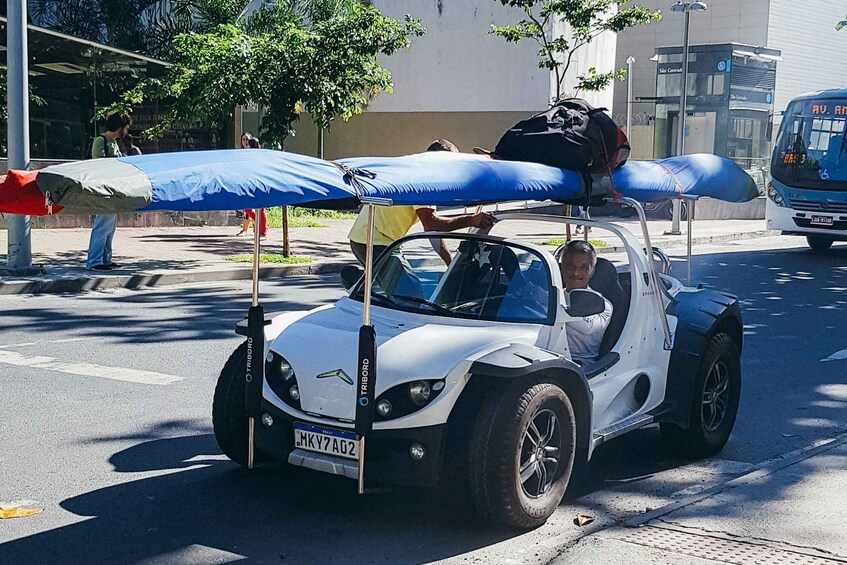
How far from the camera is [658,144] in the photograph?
3372 centimetres

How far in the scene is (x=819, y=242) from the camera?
72.4ft

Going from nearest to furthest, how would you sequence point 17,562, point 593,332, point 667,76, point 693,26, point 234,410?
point 17,562, point 234,410, point 593,332, point 667,76, point 693,26

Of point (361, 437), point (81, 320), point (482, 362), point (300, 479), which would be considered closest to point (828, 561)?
point (482, 362)

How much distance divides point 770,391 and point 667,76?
25.2m

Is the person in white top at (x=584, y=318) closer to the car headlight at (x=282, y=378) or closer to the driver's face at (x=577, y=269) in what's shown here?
the driver's face at (x=577, y=269)

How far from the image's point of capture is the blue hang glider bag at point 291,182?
13.3ft

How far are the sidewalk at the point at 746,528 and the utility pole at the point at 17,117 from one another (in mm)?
9830

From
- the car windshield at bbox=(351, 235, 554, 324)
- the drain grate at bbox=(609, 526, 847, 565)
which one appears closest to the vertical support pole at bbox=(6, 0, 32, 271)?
the car windshield at bbox=(351, 235, 554, 324)

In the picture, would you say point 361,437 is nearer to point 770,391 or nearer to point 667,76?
point 770,391

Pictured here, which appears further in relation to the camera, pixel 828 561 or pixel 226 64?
pixel 226 64

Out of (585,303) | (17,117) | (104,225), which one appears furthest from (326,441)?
(104,225)

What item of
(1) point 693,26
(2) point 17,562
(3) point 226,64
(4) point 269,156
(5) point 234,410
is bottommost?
(2) point 17,562

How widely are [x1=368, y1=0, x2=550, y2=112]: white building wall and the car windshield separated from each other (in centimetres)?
2478

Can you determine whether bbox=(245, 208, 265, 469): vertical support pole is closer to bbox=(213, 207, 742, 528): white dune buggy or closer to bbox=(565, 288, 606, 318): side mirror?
bbox=(213, 207, 742, 528): white dune buggy
